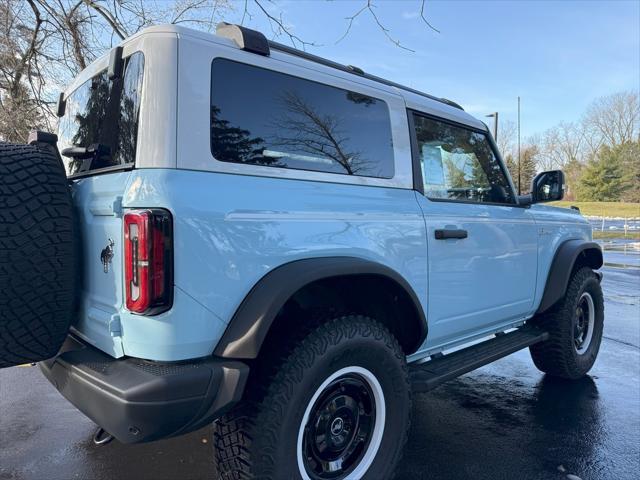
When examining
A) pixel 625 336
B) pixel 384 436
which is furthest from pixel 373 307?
pixel 625 336

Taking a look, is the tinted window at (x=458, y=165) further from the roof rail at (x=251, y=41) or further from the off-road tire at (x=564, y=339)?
the off-road tire at (x=564, y=339)

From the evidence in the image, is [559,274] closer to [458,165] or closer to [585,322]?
[585,322]

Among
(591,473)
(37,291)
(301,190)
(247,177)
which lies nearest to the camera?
(37,291)

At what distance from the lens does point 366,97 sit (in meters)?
2.66

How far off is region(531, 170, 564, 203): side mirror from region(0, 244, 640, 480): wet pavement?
65.0 inches

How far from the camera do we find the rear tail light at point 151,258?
1736 mm

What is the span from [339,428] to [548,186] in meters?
2.53

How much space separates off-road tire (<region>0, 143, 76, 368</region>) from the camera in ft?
5.95

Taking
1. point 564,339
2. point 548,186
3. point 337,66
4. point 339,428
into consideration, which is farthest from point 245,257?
point 564,339

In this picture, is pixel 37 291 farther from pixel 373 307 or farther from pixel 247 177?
pixel 373 307

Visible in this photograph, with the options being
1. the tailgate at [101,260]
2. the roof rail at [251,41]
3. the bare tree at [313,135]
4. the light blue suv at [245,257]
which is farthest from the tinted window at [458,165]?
the tailgate at [101,260]

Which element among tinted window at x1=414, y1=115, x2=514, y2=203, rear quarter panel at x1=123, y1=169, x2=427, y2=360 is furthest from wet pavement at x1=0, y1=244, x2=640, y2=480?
tinted window at x1=414, y1=115, x2=514, y2=203

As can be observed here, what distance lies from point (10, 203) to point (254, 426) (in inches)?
50.8

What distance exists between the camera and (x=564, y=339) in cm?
402
